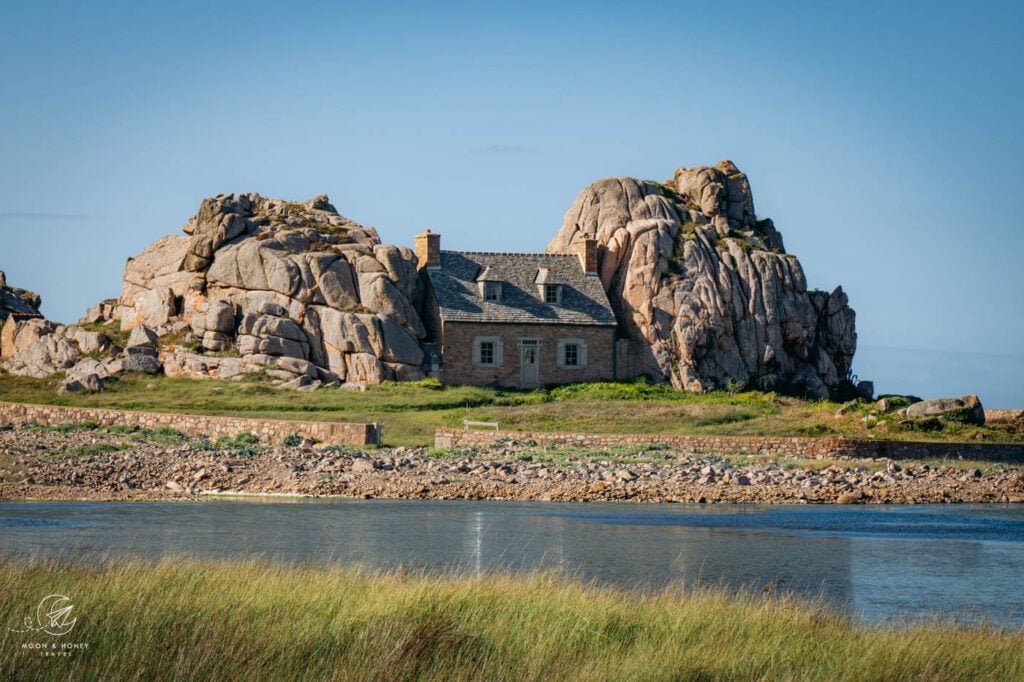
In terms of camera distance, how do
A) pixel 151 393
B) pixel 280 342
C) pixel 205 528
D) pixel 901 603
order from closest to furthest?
pixel 901 603
pixel 205 528
pixel 151 393
pixel 280 342

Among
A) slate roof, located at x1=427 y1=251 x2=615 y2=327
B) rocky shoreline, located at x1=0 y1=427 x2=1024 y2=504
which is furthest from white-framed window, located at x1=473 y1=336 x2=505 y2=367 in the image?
rocky shoreline, located at x1=0 y1=427 x2=1024 y2=504

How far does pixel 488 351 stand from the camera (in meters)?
58.3

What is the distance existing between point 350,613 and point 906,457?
31.1m

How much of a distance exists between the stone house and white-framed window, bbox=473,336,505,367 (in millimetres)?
47

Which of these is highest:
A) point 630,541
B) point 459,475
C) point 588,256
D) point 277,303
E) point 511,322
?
point 588,256

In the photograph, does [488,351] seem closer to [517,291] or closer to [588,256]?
[517,291]

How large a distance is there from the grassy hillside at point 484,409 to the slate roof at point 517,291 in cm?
495

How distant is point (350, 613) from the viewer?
13.4m

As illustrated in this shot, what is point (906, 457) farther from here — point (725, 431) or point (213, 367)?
point (213, 367)

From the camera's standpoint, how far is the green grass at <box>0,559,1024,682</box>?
11.9 metres

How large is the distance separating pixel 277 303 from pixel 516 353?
11.4 m

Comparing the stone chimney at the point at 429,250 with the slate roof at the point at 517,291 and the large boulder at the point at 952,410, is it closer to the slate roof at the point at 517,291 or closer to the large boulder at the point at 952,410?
the slate roof at the point at 517,291

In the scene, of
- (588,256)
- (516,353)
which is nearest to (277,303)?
(516,353)

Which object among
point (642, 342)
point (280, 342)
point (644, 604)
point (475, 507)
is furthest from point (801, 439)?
point (644, 604)
